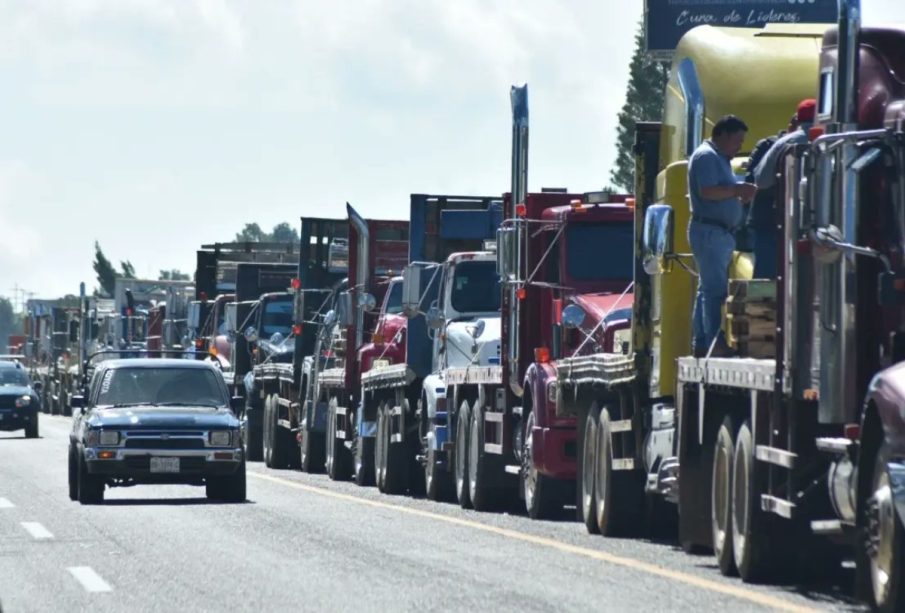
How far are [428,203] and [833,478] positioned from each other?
53.3 feet

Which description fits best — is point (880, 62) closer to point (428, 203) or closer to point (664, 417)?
point (664, 417)

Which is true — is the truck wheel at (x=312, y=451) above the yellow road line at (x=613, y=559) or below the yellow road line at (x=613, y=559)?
below

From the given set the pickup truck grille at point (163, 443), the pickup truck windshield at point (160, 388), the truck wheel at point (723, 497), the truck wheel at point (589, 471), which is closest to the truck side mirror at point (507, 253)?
the truck wheel at point (589, 471)

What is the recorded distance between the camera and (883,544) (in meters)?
11.0

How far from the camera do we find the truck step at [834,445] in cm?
1197

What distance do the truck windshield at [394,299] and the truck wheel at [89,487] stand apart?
20.5ft

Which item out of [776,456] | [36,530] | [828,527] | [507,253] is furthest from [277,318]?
[828,527]

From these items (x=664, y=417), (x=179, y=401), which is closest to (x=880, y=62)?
(x=664, y=417)

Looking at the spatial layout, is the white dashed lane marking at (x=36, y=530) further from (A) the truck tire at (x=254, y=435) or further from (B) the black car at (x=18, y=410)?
(B) the black car at (x=18, y=410)

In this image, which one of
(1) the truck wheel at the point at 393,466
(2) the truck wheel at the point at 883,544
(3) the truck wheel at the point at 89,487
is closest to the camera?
(2) the truck wheel at the point at 883,544

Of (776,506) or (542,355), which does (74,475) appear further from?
(776,506)

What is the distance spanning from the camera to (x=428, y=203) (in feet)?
92.5

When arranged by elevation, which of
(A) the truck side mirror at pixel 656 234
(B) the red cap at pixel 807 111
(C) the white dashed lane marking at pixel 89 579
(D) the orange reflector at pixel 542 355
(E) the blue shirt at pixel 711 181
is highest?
(B) the red cap at pixel 807 111

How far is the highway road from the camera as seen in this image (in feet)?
41.8
